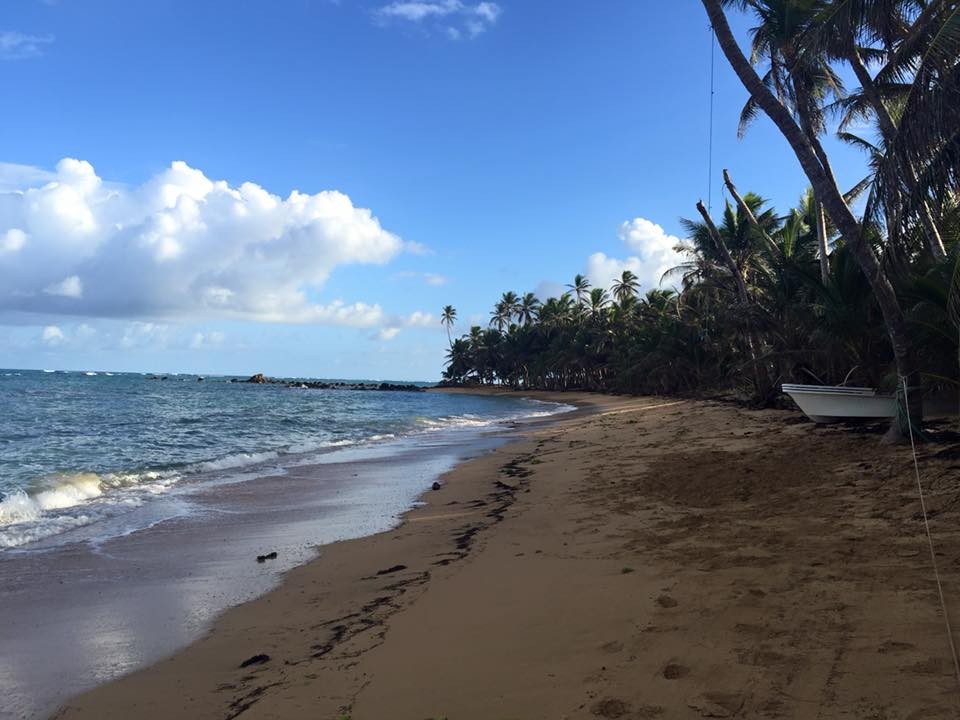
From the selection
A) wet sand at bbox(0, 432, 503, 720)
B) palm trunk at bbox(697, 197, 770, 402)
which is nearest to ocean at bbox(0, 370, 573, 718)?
wet sand at bbox(0, 432, 503, 720)

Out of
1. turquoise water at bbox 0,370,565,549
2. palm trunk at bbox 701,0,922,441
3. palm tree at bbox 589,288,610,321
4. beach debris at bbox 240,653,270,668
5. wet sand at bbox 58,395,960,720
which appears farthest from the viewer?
palm tree at bbox 589,288,610,321

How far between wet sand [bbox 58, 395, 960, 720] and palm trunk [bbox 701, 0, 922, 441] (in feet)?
7.91

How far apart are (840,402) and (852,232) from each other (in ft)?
14.4

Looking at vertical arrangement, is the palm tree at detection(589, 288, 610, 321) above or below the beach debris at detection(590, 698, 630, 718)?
above

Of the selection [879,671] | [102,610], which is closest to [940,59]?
[879,671]

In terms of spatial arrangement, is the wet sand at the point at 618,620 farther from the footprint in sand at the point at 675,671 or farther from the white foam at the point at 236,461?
the white foam at the point at 236,461

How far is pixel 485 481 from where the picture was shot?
1206 centimetres

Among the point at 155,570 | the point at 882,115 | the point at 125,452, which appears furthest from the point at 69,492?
the point at 882,115

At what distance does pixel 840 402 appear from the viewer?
1310cm

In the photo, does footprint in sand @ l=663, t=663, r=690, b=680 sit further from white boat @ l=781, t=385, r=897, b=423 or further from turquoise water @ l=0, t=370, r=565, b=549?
white boat @ l=781, t=385, r=897, b=423

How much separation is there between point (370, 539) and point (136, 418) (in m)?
26.8

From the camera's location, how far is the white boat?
12398mm

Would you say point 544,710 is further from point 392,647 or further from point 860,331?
point 860,331

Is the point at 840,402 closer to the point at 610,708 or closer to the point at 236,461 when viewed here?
the point at 610,708
